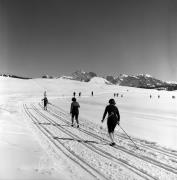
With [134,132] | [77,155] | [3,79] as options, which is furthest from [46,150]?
[3,79]

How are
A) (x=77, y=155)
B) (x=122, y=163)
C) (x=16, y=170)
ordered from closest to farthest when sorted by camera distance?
1. (x=16, y=170)
2. (x=122, y=163)
3. (x=77, y=155)

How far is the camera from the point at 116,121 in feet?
42.1

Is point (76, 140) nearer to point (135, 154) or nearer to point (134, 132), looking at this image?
point (135, 154)

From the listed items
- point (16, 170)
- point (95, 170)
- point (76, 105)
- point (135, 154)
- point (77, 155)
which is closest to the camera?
point (16, 170)

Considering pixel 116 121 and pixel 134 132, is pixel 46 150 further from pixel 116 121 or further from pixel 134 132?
pixel 134 132

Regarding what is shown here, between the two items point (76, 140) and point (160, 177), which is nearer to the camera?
point (160, 177)

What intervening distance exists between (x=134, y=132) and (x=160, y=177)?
9.09 m

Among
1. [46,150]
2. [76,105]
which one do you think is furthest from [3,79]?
[46,150]

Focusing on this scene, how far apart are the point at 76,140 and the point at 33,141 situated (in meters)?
2.06

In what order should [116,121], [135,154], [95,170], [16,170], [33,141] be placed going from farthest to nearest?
[116,121]
[33,141]
[135,154]
[95,170]
[16,170]

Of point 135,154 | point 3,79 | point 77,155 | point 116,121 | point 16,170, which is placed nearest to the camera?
point 16,170

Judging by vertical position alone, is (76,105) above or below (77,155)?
above

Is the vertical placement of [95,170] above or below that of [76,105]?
below

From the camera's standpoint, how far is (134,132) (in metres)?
16.9
